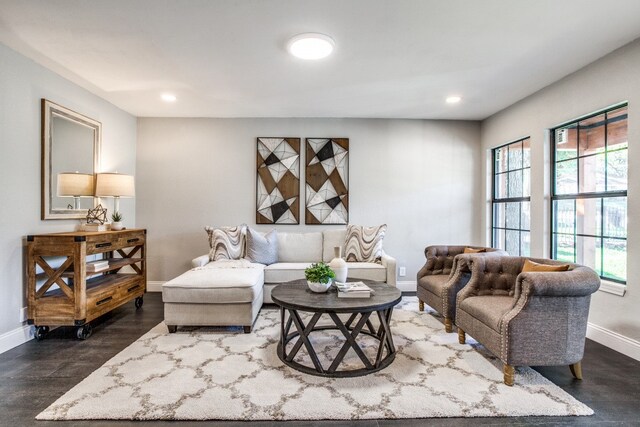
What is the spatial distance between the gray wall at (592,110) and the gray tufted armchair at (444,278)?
852 mm

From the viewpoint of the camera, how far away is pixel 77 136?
3.53 meters

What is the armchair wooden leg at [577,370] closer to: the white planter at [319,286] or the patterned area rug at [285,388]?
the patterned area rug at [285,388]

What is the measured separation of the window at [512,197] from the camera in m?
3.99

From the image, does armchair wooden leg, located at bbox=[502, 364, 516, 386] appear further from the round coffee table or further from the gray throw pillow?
the gray throw pillow

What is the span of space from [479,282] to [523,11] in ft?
6.56

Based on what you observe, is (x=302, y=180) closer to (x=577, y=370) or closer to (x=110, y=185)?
(x=110, y=185)

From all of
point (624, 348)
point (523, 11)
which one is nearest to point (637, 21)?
point (523, 11)

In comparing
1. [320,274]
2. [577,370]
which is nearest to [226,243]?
[320,274]

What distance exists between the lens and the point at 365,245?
4.20 metres

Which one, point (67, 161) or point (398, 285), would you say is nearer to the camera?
point (67, 161)

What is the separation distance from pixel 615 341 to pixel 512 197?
6.53 ft

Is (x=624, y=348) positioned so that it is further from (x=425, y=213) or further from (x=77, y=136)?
(x=77, y=136)

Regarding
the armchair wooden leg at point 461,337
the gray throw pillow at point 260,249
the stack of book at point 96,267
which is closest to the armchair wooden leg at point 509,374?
the armchair wooden leg at point 461,337

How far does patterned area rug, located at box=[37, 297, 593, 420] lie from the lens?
185 cm
